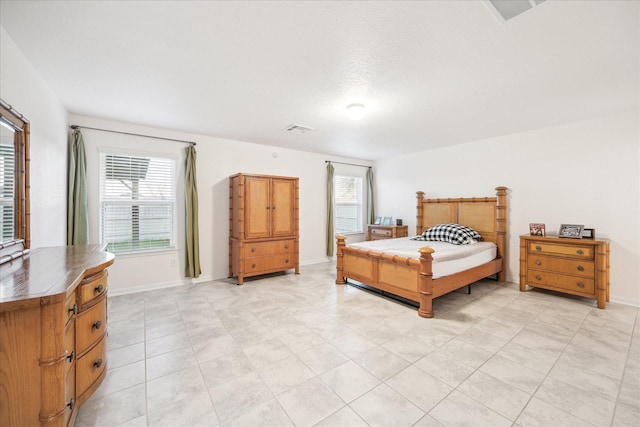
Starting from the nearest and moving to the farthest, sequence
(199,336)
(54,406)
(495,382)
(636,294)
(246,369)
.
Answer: (54,406)
(495,382)
(246,369)
(199,336)
(636,294)

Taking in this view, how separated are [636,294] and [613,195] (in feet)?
4.08

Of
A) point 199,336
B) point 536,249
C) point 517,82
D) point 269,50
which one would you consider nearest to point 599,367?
point 536,249

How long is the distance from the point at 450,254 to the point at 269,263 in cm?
276

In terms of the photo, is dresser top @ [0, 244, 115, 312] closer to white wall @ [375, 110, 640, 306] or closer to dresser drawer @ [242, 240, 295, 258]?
dresser drawer @ [242, 240, 295, 258]

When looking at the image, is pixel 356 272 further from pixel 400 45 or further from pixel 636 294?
pixel 636 294

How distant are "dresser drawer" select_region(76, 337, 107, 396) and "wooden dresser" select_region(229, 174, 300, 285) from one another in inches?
93.9

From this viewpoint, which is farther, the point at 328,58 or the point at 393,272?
the point at 393,272

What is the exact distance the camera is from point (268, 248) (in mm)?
4469

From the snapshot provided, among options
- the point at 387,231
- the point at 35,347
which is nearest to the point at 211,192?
the point at 35,347

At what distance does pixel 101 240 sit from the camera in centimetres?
362

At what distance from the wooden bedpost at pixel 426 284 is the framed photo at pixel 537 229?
202 centimetres

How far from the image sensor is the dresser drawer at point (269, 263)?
4.28 meters

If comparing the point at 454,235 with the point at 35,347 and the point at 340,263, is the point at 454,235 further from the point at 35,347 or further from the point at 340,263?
the point at 35,347

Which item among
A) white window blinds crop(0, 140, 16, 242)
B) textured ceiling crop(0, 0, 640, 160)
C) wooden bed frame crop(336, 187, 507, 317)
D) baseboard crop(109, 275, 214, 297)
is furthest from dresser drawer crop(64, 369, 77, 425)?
wooden bed frame crop(336, 187, 507, 317)
